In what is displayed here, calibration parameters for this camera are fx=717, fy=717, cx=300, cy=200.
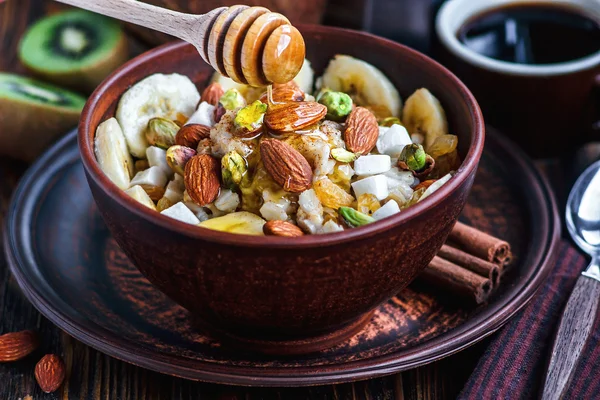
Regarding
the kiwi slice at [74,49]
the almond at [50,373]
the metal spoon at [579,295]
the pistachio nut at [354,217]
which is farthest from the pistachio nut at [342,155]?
the kiwi slice at [74,49]

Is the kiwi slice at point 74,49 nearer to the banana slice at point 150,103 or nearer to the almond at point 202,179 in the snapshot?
the banana slice at point 150,103

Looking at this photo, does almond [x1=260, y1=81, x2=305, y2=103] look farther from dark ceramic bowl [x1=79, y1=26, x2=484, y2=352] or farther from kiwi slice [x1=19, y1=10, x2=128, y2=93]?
kiwi slice [x1=19, y1=10, x2=128, y2=93]

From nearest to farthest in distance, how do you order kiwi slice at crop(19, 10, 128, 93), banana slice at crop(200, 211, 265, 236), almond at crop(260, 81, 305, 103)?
1. banana slice at crop(200, 211, 265, 236)
2. almond at crop(260, 81, 305, 103)
3. kiwi slice at crop(19, 10, 128, 93)

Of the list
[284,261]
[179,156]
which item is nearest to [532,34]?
[179,156]

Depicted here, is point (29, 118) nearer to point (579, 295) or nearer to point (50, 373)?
point (50, 373)

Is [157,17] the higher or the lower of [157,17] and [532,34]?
the higher

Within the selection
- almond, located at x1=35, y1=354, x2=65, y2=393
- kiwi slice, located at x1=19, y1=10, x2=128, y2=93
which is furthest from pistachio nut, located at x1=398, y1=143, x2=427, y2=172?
kiwi slice, located at x1=19, y1=10, x2=128, y2=93
